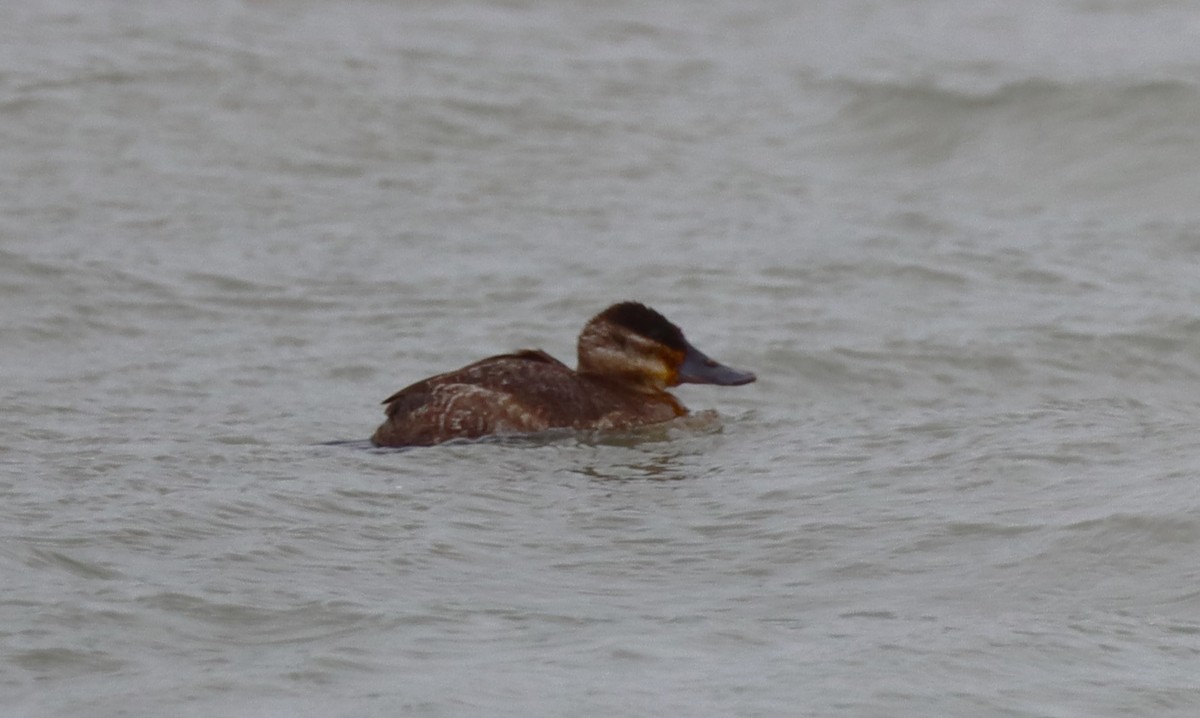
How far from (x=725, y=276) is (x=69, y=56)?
7.20 m

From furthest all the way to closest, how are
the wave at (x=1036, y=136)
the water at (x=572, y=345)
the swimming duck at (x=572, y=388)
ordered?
the wave at (x=1036, y=136) < the swimming duck at (x=572, y=388) < the water at (x=572, y=345)

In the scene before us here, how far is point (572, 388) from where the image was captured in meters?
9.41

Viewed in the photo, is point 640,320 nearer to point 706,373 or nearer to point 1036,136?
point 706,373

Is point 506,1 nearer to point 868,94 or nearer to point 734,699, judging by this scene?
point 868,94

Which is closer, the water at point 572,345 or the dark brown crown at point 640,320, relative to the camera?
the water at point 572,345

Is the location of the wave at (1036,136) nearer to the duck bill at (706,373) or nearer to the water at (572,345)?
the water at (572,345)

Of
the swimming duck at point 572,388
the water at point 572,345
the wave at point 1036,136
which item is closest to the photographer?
the water at point 572,345

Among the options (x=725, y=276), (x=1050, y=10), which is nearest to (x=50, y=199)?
(x=725, y=276)

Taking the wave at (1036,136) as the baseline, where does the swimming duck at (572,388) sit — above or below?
below

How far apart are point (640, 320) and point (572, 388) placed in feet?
1.65

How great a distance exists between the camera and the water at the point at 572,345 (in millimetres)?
6164

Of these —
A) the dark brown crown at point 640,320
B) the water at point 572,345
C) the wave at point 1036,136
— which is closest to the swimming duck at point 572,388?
the dark brown crown at point 640,320

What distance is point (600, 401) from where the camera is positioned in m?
9.46

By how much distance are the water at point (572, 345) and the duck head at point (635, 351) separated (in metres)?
0.35
